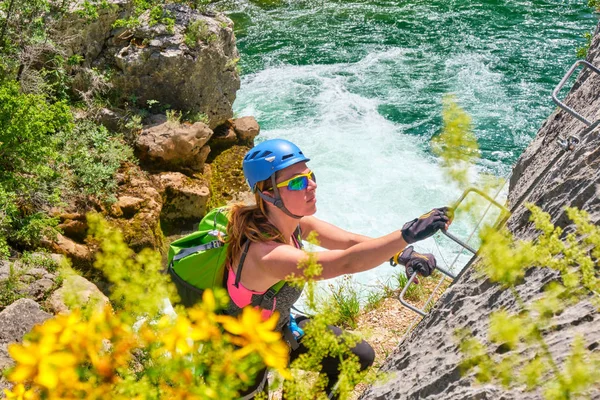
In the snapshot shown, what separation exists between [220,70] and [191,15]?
912 millimetres

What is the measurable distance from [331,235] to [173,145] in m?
4.88

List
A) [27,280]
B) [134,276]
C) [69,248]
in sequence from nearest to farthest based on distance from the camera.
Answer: [134,276]
[27,280]
[69,248]

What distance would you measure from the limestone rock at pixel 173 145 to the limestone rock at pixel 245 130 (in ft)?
3.18

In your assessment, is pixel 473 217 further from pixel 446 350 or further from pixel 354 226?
pixel 354 226

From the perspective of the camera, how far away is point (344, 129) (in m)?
9.66

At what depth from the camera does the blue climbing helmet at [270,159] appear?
7.57 feet

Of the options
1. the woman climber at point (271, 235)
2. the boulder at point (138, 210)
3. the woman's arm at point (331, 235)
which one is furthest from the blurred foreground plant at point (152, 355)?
the boulder at point (138, 210)

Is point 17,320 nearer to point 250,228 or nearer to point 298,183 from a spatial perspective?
point 250,228

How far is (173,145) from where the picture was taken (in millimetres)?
7062

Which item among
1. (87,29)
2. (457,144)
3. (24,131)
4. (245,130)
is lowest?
(245,130)

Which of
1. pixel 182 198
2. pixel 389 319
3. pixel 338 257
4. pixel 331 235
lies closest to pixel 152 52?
pixel 182 198

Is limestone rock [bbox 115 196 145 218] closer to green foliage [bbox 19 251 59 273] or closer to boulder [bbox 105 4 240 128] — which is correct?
green foliage [bbox 19 251 59 273]

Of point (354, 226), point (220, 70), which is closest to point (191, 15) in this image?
point (220, 70)

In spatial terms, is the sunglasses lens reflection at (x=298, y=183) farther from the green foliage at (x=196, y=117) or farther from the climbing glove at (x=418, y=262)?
the green foliage at (x=196, y=117)
